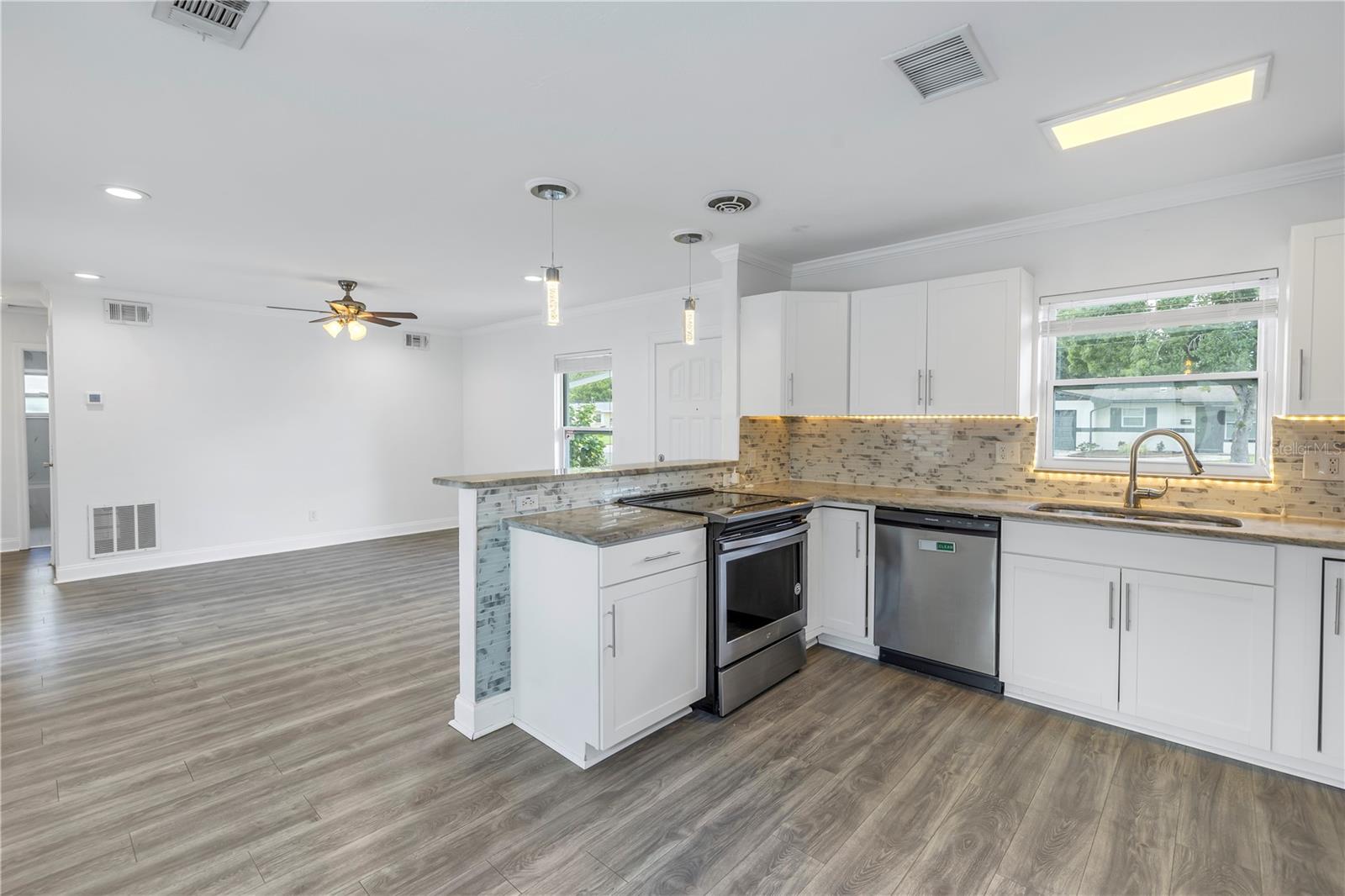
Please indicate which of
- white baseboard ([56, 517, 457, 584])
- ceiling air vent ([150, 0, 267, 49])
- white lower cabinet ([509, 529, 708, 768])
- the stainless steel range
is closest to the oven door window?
the stainless steel range

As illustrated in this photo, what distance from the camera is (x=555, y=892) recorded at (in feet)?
5.84

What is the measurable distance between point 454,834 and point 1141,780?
2.56 m

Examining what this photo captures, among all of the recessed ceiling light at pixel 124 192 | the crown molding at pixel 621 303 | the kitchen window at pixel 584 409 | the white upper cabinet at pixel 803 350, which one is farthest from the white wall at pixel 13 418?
the white upper cabinet at pixel 803 350

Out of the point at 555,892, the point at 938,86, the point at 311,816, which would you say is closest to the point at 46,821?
the point at 311,816

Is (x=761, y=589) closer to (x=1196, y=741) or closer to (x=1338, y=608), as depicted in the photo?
(x=1196, y=741)

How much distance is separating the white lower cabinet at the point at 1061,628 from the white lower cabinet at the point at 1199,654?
7 cm

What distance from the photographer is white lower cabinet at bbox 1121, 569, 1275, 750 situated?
7.82ft

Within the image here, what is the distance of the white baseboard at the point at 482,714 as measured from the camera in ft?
8.78

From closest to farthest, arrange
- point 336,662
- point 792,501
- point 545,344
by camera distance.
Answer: point 792,501, point 336,662, point 545,344

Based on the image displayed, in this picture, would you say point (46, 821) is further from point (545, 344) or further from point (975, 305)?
point (545, 344)

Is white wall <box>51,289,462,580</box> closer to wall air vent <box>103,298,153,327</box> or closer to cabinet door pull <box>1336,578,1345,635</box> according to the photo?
wall air vent <box>103,298,153,327</box>

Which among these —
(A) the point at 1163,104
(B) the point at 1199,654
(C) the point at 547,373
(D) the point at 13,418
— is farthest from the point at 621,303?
(D) the point at 13,418

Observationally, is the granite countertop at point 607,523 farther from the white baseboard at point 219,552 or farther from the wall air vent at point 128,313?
the wall air vent at point 128,313

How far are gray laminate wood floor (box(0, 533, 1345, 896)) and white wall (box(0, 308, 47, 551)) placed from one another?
425 centimetres
